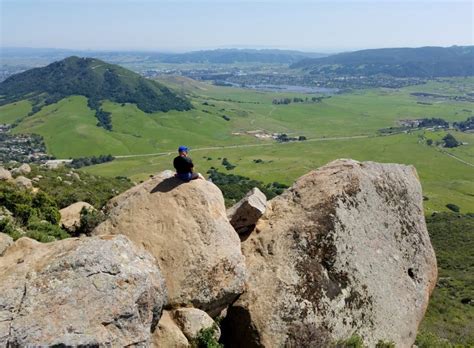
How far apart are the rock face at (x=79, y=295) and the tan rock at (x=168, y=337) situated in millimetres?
725

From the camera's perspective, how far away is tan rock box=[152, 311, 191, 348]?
17688 millimetres

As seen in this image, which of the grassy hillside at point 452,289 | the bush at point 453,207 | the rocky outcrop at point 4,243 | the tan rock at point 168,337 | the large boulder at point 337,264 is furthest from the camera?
the bush at point 453,207

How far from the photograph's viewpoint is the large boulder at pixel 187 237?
63.4ft

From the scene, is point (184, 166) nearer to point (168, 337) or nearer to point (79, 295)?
point (168, 337)

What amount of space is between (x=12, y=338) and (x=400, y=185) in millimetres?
22263

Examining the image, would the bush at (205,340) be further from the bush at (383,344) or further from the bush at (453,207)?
the bush at (453,207)

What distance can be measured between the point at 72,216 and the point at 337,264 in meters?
26.5

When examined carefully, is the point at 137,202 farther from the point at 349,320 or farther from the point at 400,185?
the point at 400,185

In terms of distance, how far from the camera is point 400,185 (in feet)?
89.6

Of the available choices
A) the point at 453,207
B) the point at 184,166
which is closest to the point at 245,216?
the point at 184,166

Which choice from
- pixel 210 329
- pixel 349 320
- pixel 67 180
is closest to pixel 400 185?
pixel 349 320

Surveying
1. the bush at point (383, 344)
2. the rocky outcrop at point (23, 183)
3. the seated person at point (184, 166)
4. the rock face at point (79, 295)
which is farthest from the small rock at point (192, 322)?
the rocky outcrop at point (23, 183)

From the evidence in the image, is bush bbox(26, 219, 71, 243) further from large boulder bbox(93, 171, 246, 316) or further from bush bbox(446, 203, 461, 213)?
bush bbox(446, 203, 461, 213)

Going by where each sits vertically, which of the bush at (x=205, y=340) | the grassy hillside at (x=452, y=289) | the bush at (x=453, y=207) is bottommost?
the bush at (x=453, y=207)
